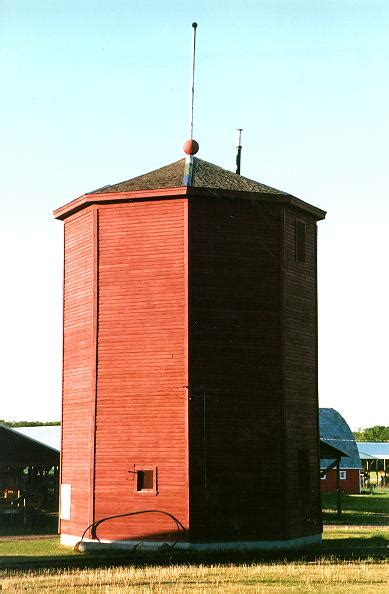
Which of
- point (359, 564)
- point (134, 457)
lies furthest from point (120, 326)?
point (359, 564)

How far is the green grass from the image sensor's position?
38438mm

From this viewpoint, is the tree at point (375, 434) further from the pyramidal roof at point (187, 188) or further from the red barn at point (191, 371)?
the red barn at point (191, 371)

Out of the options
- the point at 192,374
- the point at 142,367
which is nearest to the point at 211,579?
the point at 192,374

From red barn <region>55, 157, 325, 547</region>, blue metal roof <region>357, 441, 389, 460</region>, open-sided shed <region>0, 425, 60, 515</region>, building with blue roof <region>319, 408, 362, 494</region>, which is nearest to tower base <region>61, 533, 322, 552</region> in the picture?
red barn <region>55, 157, 325, 547</region>

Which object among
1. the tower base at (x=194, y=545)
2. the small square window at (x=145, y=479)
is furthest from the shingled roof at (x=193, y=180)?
the tower base at (x=194, y=545)

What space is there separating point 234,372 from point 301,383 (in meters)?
3.07

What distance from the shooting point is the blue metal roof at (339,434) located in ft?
200

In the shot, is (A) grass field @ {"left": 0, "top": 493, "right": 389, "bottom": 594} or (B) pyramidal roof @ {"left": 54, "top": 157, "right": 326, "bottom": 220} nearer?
(A) grass field @ {"left": 0, "top": 493, "right": 389, "bottom": 594}

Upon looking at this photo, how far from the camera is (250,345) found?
2667 cm

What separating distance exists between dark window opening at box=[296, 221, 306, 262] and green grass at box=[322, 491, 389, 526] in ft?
44.1

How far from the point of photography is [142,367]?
86.5ft

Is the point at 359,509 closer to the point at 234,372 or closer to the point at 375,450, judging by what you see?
the point at 234,372

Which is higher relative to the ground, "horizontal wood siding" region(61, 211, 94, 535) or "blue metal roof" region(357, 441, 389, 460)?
"horizontal wood siding" region(61, 211, 94, 535)

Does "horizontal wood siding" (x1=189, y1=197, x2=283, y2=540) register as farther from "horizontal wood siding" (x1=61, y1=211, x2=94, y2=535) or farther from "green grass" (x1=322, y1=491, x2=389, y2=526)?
"green grass" (x1=322, y1=491, x2=389, y2=526)
